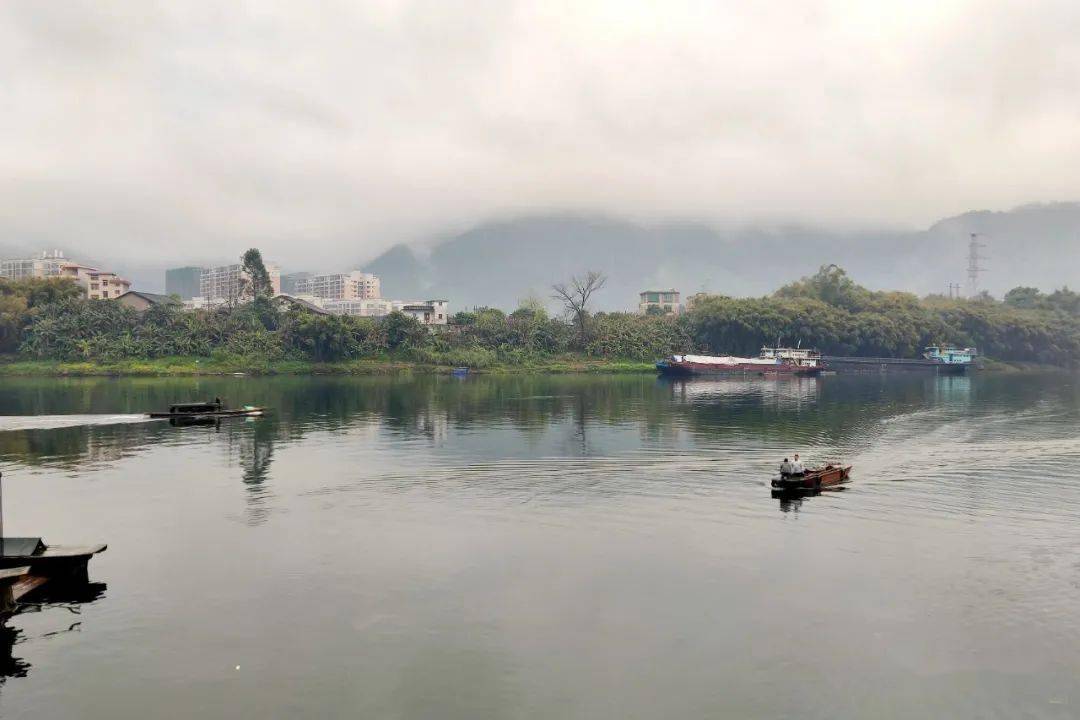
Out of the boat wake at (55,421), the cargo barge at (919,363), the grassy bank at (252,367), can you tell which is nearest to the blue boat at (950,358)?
the cargo barge at (919,363)

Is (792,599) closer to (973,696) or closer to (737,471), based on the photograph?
(973,696)

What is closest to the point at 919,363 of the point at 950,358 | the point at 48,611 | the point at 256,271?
the point at 950,358

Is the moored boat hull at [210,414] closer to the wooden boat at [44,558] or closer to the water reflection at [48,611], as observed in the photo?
the wooden boat at [44,558]

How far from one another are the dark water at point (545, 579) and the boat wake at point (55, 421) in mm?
6373

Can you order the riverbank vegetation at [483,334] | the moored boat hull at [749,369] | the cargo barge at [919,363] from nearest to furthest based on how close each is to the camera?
the riverbank vegetation at [483,334] < the moored boat hull at [749,369] < the cargo barge at [919,363]

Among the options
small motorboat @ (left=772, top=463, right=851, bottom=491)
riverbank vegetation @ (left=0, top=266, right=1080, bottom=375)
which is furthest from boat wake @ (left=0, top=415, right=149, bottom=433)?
riverbank vegetation @ (left=0, top=266, right=1080, bottom=375)

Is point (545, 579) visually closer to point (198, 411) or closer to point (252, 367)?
point (198, 411)

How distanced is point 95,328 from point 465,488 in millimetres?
104386

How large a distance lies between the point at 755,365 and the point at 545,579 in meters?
117

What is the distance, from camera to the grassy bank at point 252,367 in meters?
111

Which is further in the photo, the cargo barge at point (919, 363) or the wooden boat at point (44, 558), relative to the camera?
the cargo barge at point (919, 363)

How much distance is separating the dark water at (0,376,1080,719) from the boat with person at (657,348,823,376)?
75.0m

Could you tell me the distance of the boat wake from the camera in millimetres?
57812

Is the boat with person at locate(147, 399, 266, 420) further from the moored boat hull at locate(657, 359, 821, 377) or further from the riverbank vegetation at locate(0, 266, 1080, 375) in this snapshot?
the moored boat hull at locate(657, 359, 821, 377)
